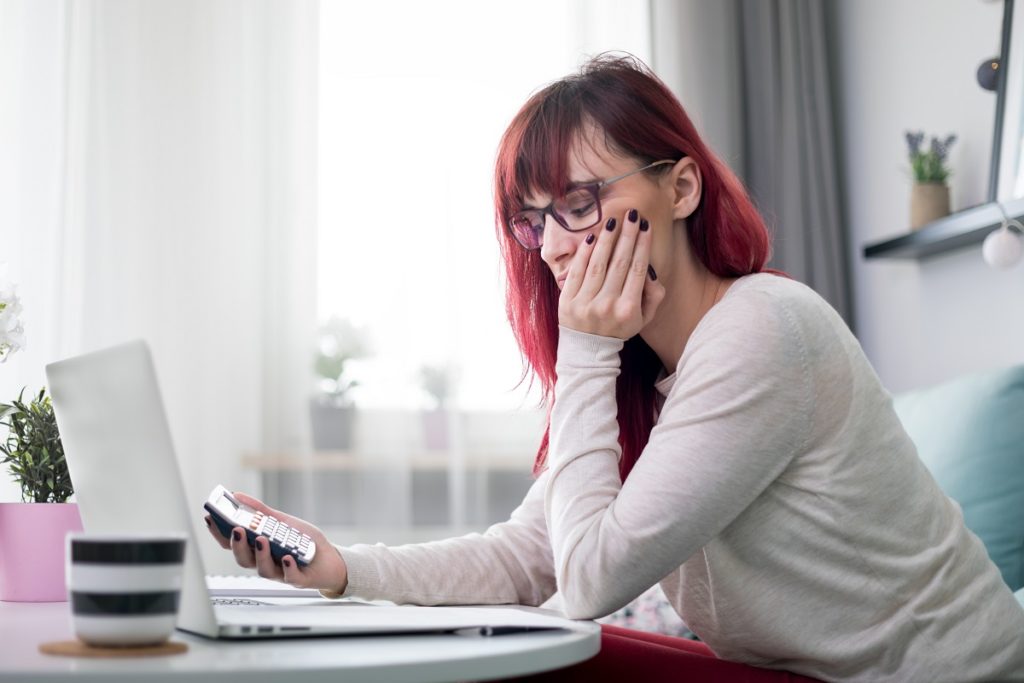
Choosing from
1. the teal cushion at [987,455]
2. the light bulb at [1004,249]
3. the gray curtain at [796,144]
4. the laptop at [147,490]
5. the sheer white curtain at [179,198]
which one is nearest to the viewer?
the laptop at [147,490]

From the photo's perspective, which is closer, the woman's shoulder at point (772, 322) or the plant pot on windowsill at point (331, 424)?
the woman's shoulder at point (772, 322)

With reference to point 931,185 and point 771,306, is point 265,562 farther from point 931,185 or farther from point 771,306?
point 931,185

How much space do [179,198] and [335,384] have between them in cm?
60

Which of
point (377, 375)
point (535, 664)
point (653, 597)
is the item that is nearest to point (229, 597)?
point (535, 664)

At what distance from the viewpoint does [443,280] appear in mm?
2719

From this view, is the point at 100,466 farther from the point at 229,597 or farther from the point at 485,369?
the point at 485,369

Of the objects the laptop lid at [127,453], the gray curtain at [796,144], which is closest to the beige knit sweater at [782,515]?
the laptop lid at [127,453]

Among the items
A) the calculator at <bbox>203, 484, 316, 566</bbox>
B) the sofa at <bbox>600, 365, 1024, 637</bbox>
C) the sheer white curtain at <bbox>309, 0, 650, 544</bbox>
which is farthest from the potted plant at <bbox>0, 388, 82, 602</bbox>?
the sheer white curtain at <bbox>309, 0, 650, 544</bbox>

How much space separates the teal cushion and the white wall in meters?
0.55

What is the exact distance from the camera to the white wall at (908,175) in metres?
2.26

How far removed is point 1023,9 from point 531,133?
142 cm

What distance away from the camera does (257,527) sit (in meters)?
1.01

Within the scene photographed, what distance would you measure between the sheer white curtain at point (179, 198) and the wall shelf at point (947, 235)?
4.59 feet

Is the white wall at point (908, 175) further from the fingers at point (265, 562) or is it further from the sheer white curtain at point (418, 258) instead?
the fingers at point (265, 562)
